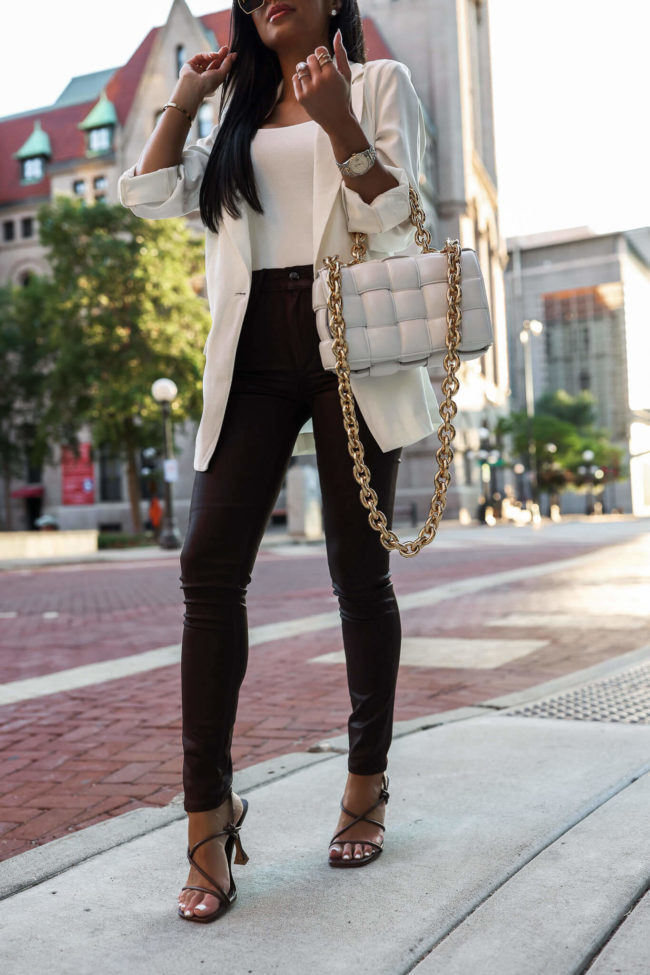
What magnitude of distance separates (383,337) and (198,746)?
1.03 metres

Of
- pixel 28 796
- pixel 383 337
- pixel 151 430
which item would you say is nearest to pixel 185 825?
pixel 28 796

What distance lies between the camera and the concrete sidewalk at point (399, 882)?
1.85 m

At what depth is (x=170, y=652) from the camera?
21.3ft

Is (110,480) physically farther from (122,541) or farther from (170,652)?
(170,652)

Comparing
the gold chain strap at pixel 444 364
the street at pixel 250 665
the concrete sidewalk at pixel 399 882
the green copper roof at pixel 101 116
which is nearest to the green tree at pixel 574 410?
the green copper roof at pixel 101 116

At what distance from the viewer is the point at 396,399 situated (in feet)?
8.18

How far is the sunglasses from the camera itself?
2531mm

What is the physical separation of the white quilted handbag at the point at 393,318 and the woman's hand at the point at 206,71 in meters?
0.58

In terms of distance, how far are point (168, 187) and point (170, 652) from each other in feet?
14.6

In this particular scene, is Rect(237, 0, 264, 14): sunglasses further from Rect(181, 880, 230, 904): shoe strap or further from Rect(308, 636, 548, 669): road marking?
Rect(308, 636, 548, 669): road marking

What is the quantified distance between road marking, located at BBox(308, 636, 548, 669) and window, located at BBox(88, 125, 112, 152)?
4711 cm

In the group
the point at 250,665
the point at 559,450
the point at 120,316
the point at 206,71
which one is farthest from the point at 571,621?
the point at 559,450

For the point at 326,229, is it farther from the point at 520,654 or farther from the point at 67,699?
the point at 520,654

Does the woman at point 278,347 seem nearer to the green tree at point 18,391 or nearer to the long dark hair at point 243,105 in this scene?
the long dark hair at point 243,105
